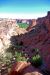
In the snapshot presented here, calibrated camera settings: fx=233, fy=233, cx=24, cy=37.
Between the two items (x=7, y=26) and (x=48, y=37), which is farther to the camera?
(x=7, y=26)

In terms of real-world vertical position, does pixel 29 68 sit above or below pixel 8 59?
above

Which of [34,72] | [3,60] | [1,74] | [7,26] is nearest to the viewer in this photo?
[34,72]

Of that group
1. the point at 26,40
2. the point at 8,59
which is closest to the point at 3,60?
the point at 8,59

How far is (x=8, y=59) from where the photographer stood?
25.9 meters

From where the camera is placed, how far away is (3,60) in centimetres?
2522

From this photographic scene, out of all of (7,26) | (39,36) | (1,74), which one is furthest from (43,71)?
(7,26)

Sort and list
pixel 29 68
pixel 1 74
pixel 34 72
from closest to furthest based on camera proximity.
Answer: pixel 34 72
pixel 29 68
pixel 1 74

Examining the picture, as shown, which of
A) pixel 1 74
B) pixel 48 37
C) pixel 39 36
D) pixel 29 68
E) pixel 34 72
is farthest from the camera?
pixel 39 36

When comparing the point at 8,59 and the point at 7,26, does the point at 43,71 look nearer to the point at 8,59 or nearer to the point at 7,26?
the point at 8,59

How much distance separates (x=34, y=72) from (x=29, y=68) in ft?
3.92

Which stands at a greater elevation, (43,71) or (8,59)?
(43,71)

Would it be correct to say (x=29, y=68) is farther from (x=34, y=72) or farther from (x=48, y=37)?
(x=48, y=37)

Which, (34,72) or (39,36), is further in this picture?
(39,36)

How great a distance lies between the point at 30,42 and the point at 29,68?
1091 inches
